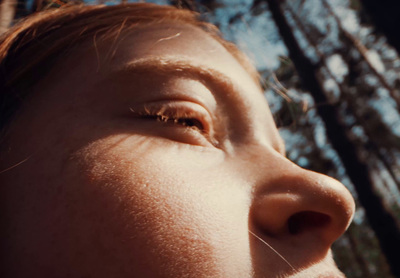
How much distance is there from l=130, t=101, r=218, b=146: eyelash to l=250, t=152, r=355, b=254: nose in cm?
24

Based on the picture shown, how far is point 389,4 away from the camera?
3139 mm

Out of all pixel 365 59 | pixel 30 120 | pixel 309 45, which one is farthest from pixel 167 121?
pixel 365 59

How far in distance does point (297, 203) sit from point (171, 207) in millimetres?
392

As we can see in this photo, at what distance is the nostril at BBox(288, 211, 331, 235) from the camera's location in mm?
1014

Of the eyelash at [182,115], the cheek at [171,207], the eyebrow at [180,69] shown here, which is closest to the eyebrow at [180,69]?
the eyebrow at [180,69]

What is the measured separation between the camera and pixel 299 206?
98 centimetres

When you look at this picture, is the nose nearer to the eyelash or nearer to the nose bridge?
the nose bridge

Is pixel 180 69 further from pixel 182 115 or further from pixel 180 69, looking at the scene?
pixel 182 115

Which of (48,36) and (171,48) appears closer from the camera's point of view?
(171,48)

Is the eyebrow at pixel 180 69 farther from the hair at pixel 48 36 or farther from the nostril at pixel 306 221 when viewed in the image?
the nostril at pixel 306 221

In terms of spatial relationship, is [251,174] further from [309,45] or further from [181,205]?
[309,45]

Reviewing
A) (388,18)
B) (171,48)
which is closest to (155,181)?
(171,48)

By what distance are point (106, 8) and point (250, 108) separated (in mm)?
920

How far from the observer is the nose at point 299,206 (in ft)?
3.12
